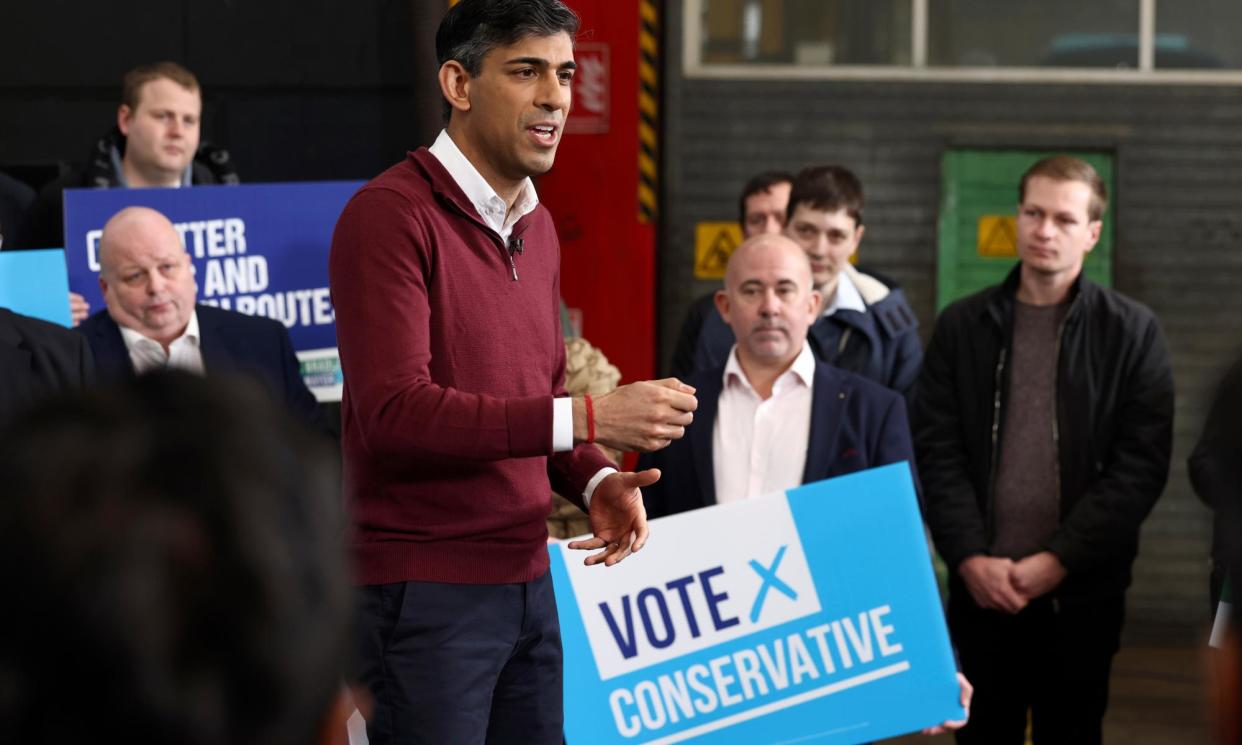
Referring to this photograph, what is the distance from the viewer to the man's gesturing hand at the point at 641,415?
208 centimetres

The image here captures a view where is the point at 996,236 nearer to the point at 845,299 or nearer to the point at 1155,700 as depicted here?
the point at 1155,700

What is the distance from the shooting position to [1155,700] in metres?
6.12

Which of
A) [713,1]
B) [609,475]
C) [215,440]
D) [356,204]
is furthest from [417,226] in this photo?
[713,1]

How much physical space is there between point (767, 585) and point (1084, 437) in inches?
45.7

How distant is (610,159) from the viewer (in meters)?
6.79

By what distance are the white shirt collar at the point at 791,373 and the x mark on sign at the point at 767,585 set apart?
0.49 meters

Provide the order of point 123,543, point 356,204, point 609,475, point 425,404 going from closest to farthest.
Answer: point 123,543
point 425,404
point 356,204
point 609,475

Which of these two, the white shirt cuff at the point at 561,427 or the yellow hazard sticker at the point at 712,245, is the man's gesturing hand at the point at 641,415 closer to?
the white shirt cuff at the point at 561,427

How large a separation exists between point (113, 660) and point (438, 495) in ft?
4.52

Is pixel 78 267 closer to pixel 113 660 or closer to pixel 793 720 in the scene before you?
pixel 793 720

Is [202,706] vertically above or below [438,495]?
above

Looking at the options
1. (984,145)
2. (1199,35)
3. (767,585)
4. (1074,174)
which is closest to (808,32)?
(984,145)

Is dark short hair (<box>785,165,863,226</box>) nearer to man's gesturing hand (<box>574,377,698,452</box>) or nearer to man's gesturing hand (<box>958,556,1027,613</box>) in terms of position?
man's gesturing hand (<box>958,556,1027,613</box>)

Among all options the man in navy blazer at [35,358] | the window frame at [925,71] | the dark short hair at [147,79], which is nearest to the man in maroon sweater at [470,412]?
the man in navy blazer at [35,358]
